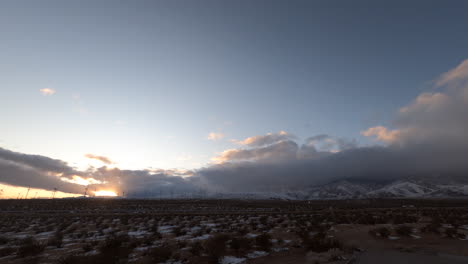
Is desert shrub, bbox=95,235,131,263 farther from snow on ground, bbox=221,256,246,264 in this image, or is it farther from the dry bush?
the dry bush

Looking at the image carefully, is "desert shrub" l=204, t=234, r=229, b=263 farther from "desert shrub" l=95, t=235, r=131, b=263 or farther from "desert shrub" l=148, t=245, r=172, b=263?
"desert shrub" l=95, t=235, r=131, b=263

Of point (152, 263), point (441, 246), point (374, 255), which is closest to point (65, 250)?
point (152, 263)

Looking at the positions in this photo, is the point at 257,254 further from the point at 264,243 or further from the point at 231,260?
the point at 264,243

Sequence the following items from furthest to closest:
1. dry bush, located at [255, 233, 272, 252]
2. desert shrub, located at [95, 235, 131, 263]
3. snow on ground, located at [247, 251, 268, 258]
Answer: dry bush, located at [255, 233, 272, 252] < snow on ground, located at [247, 251, 268, 258] < desert shrub, located at [95, 235, 131, 263]

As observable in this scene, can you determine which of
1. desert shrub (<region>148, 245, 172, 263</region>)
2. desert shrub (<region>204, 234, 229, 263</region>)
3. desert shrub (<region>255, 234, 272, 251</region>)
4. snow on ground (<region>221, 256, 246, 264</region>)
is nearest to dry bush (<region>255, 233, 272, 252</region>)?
desert shrub (<region>255, 234, 272, 251</region>)

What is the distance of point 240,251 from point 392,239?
11053 mm

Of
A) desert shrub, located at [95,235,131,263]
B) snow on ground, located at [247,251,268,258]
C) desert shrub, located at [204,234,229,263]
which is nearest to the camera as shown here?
desert shrub, located at [95,235,131,263]

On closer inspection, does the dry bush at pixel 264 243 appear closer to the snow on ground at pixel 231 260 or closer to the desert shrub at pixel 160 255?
the snow on ground at pixel 231 260

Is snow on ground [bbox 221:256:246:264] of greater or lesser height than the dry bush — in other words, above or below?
below

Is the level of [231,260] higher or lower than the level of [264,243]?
lower

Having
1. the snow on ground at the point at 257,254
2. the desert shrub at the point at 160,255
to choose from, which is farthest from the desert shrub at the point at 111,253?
the snow on ground at the point at 257,254

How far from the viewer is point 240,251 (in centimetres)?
1268

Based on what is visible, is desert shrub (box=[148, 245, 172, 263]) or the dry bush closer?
desert shrub (box=[148, 245, 172, 263])

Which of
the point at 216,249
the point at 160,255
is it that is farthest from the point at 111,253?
the point at 216,249
